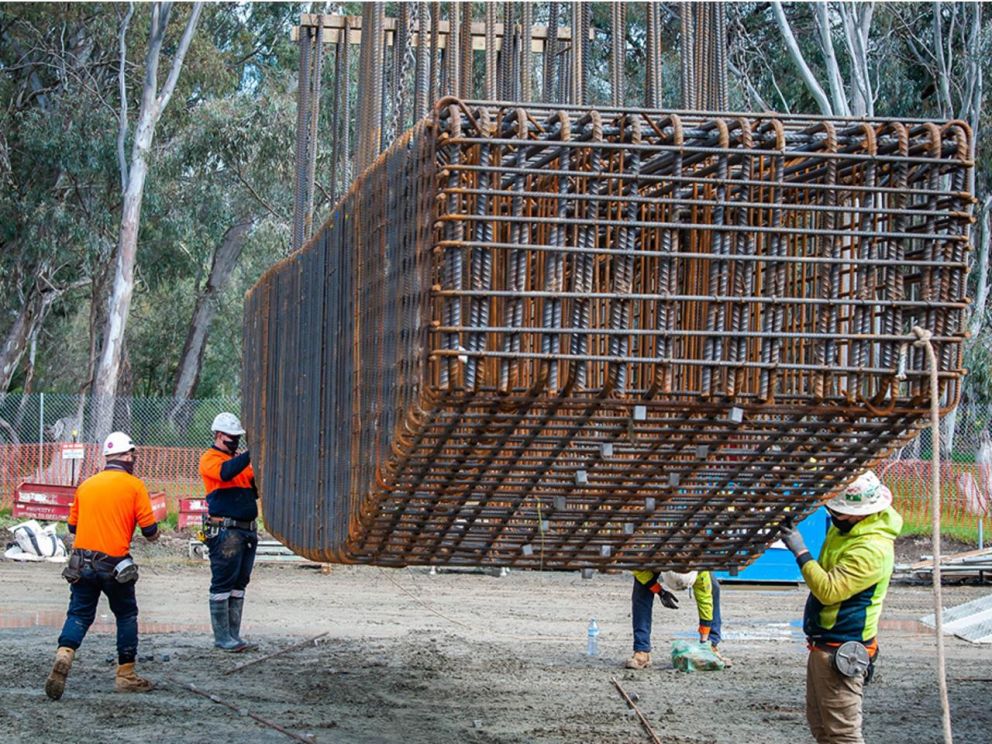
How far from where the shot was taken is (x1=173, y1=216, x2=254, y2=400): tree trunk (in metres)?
38.0

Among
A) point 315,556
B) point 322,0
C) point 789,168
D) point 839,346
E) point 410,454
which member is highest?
point 322,0

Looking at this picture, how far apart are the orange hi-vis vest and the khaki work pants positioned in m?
4.81

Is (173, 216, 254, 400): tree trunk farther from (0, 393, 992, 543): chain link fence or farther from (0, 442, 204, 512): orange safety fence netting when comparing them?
(0, 442, 204, 512): orange safety fence netting

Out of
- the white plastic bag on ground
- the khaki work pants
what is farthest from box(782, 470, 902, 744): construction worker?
the white plastic bag on ground

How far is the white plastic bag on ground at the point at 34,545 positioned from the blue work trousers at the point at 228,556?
29.1 feet

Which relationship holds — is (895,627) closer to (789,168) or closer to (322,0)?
(789,168)

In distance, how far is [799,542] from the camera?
21.1 ft

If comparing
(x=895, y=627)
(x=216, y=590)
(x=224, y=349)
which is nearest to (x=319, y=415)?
(x=216, y=590)

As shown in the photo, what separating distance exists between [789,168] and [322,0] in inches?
1181

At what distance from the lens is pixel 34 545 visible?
18969 mm

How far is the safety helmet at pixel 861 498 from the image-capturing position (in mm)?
6312

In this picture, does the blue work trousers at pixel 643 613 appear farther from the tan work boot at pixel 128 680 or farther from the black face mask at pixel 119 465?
the black face mask at pixel 119 465

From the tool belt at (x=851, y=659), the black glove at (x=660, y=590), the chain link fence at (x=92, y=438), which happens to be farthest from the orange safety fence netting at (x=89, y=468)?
the tool belt at (x=851, y=659)

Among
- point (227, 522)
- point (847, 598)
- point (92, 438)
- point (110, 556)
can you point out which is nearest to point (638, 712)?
point (847, 598)
